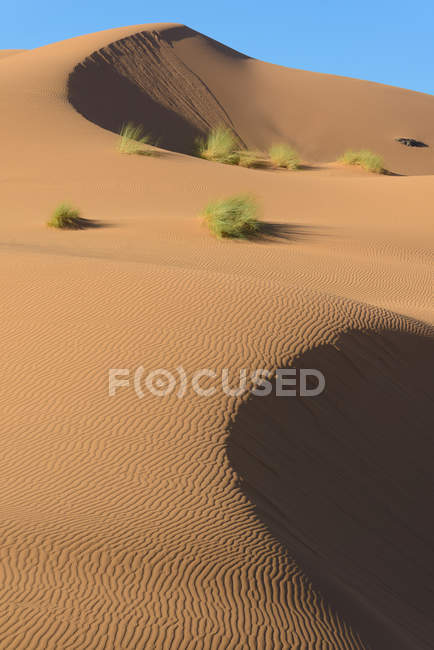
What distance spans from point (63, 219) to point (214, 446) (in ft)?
31.6

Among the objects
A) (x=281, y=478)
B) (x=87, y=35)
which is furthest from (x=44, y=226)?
(x=87, y=35)

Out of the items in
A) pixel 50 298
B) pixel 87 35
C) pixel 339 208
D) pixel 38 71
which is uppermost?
pixel 87 35

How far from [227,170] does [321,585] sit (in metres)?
17.5

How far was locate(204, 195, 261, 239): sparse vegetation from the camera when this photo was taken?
13344 millimetres

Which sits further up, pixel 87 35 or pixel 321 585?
pixel 87 35

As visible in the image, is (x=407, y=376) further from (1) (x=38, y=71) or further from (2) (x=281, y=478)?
(1) (x=38, y=71)

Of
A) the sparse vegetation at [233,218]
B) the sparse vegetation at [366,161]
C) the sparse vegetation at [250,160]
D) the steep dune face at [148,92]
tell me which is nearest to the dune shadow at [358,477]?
the sparse vegetation at [233,218]

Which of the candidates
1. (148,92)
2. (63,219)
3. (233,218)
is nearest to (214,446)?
(233,218)

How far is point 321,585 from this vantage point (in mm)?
4082

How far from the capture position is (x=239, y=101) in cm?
4125

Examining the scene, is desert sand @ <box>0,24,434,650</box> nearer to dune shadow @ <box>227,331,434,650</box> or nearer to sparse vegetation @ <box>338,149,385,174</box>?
dune shadow @ <box>227,331,434,650</box>

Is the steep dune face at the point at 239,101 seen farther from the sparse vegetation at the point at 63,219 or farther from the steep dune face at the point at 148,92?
the sparse vegetation at the point at 63,219

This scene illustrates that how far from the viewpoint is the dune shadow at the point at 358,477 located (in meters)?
4.47

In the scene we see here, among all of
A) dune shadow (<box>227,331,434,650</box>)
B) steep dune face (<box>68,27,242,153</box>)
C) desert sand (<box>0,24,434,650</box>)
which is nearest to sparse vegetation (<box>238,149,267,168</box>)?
steep dune face (<box>68,27,242,153</box>)
